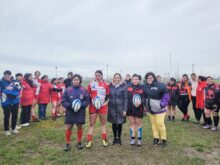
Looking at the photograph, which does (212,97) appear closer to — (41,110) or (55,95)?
(55,95)

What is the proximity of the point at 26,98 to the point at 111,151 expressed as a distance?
4.91 m

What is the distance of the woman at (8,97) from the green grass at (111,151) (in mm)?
615

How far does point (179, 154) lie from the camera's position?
621cm

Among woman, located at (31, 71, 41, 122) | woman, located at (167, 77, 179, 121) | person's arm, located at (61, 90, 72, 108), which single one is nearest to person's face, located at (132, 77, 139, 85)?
person's arm, located at (61, 90, 72, 108)

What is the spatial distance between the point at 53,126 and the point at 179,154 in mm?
5495

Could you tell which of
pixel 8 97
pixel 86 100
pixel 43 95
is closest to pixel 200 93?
pixel 86 100

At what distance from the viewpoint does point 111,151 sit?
6.44 metres

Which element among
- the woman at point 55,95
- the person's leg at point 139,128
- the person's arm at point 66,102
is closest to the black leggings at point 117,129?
the person's leg at point 139,128

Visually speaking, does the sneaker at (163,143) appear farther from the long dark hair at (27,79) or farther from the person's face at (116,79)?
the long dark hair at (27,79)

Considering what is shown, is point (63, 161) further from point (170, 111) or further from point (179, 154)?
point (170, 111)

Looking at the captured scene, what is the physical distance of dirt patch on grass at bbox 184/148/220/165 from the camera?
5.82 meters

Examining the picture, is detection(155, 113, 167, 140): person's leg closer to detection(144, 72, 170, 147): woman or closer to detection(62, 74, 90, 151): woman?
detection(144, 72, 170, 147): woman

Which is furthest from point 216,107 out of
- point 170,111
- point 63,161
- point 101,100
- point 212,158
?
point 63,161

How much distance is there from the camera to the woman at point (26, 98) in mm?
9547
